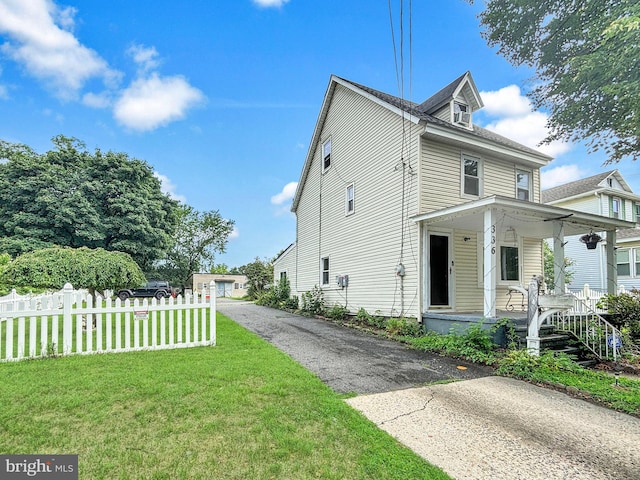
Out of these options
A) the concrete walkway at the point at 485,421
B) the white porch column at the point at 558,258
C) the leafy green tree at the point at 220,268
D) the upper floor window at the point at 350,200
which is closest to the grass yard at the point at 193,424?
the concrete walkway at the point at 485,421

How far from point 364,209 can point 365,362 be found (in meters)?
6.64

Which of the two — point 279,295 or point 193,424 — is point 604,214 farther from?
point 193,424

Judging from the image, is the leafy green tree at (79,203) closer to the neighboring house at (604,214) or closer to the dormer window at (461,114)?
the dormer window at (461,114)

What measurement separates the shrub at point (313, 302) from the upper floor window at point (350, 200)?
3731 millimetres

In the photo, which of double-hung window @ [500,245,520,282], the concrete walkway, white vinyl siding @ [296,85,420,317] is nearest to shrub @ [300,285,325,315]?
white vinyl siding @ [296,85,420,317]

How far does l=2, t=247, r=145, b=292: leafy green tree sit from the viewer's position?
280 inches

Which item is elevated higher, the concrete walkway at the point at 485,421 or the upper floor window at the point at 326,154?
the upper floor window at the point at 326,154

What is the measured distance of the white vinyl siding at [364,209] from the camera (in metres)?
9.69

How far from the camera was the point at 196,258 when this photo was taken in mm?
37438

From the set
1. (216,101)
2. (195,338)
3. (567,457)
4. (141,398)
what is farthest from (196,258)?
(567,457)

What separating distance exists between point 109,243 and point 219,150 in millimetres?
10564

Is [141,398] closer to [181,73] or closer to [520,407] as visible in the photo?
[520,407]

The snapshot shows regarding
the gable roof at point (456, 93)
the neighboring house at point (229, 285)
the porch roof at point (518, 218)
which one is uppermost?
the gable roof at point (456, 93)

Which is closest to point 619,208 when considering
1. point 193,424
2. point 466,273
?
point 466,273
